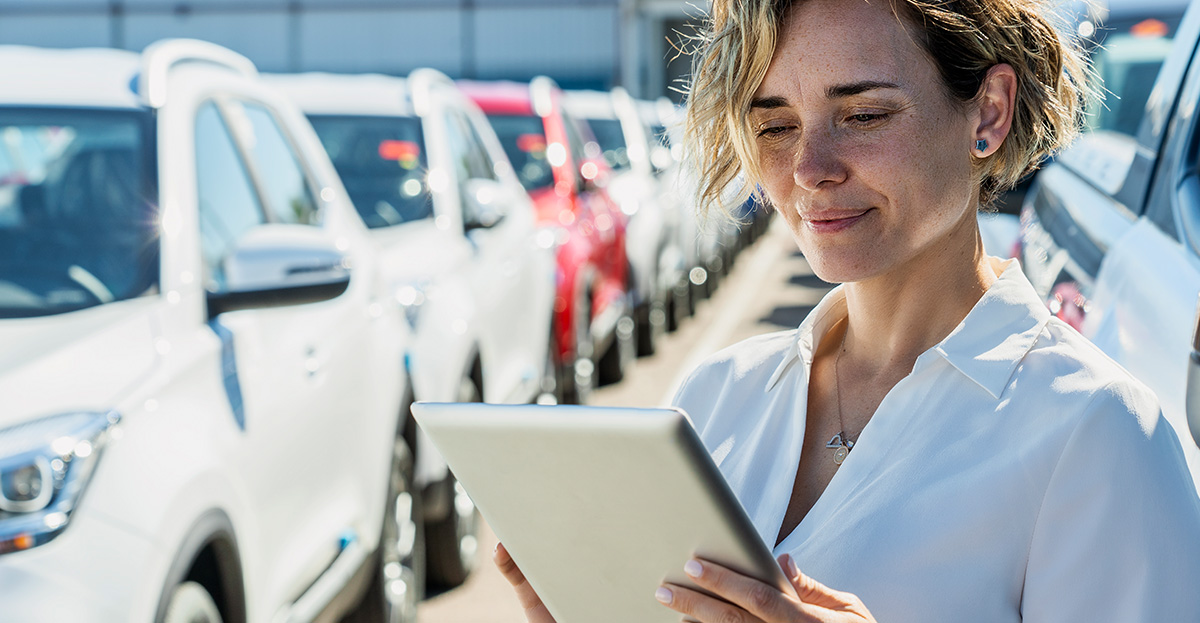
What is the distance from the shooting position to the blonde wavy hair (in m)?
1.55

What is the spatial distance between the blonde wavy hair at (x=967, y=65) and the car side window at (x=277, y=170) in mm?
2339

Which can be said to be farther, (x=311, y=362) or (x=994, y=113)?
(x=311, y=362)

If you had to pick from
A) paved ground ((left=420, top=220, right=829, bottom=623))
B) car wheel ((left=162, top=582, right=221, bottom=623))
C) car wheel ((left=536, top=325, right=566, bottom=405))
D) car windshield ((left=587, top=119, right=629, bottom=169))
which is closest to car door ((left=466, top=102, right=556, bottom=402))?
car wheel ((left=536, top=325, right=566, bottom=405))

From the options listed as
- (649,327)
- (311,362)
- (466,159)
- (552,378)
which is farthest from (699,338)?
(311,362)

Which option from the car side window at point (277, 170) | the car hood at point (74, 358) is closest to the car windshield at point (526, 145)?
the car side window at point (277, 170)

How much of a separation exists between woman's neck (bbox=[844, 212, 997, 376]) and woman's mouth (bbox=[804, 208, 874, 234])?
0.30 feet

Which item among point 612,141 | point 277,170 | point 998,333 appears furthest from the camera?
point 612,141

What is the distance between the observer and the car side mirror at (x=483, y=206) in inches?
227

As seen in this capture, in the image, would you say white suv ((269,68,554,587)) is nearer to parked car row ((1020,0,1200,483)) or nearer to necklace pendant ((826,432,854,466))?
parked car row ((1020,0,1200,483))

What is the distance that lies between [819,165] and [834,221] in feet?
0.23

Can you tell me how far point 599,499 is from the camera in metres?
1.26

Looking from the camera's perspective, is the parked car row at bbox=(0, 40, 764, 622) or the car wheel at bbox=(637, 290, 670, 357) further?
the car wheel at bbox=(637, 290, 670, 357)

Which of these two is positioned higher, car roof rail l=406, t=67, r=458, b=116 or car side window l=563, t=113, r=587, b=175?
car roof rail l=406, t=67, r=458, b=116

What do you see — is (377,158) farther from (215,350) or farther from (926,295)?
(926,295)
